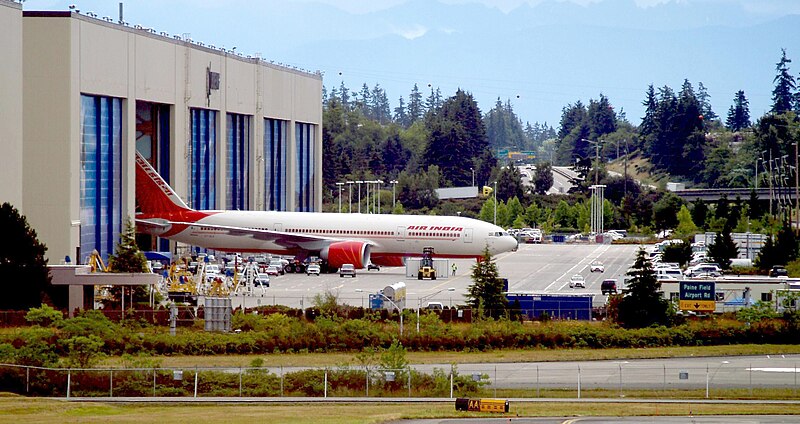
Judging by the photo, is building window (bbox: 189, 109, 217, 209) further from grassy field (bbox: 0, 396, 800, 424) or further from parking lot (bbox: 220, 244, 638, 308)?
grassy field (bbox: 0, 396, 800, 424)

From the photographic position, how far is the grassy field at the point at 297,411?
134ft

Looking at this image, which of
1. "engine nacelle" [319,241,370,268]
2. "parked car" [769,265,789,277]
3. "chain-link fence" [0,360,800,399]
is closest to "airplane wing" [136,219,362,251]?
"engine nacelle" [319,241,370,268]

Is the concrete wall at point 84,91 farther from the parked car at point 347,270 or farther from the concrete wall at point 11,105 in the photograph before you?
the parked car at point 347,270

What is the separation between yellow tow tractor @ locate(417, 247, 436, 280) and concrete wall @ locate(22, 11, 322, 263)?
19.1 m

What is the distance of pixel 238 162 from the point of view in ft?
375

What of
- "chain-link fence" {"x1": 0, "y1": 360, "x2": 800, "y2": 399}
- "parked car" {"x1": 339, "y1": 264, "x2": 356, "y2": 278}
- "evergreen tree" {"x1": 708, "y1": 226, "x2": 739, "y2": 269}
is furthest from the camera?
"evergreen tree" {"x1": 708, "y1": 226, "x2": 739, "y2": 269}

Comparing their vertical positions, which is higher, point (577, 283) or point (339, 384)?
point (577, 283)

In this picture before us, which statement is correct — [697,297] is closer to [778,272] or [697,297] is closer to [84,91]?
[778,272]

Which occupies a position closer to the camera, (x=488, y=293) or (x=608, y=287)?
(x=488, y=293)

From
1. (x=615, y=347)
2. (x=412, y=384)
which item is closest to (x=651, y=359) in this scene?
(x=615, y=347)

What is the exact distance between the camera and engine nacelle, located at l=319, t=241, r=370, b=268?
3595 inches

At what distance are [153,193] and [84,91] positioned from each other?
13.5 metres

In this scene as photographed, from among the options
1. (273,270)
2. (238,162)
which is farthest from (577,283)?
(238,162)

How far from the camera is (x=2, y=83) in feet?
247
